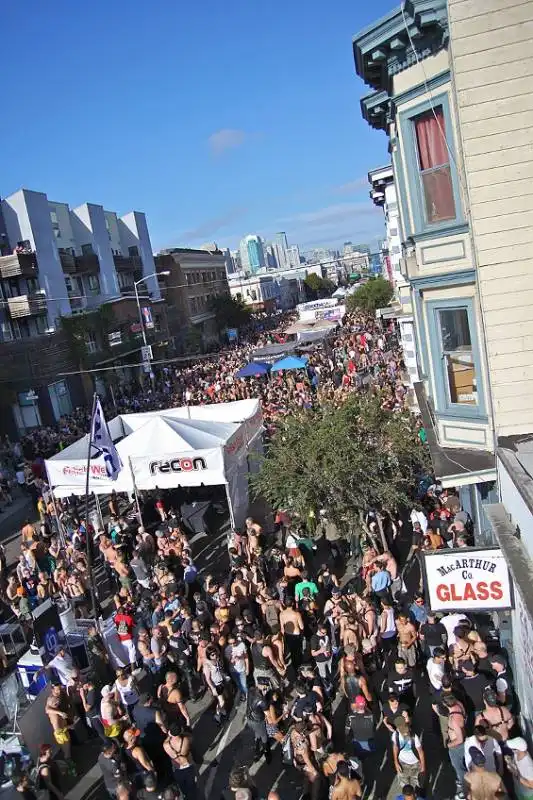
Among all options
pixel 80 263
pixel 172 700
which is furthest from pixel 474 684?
pixel 80 263

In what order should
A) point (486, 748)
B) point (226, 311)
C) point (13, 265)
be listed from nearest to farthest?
1. point (486, 748)
2. point (13, 265)
3. point (226, 311)

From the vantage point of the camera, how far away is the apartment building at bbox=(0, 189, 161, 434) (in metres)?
36.5

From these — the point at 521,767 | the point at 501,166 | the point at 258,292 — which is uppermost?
the point at 501,166

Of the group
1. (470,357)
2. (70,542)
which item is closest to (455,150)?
(470,357)

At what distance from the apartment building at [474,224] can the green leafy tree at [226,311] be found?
62.3 metres

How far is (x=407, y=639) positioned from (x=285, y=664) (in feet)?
5.84

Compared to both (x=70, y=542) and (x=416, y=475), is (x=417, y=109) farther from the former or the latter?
(x=70, y=542)

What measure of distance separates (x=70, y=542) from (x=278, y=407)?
9.59 m

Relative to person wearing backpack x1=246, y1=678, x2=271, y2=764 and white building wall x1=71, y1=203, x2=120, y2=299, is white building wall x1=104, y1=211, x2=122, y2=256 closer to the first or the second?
white building wall x1=71, y1=203, x2=120, y2=299


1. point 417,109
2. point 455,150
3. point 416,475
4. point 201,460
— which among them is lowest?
point 416,475

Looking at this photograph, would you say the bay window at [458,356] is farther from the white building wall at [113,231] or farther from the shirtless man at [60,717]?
the white building wall at [113,231]

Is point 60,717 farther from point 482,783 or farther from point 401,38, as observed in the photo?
point 401,38

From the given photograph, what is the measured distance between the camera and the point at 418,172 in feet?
29.9

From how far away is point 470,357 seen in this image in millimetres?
9094
